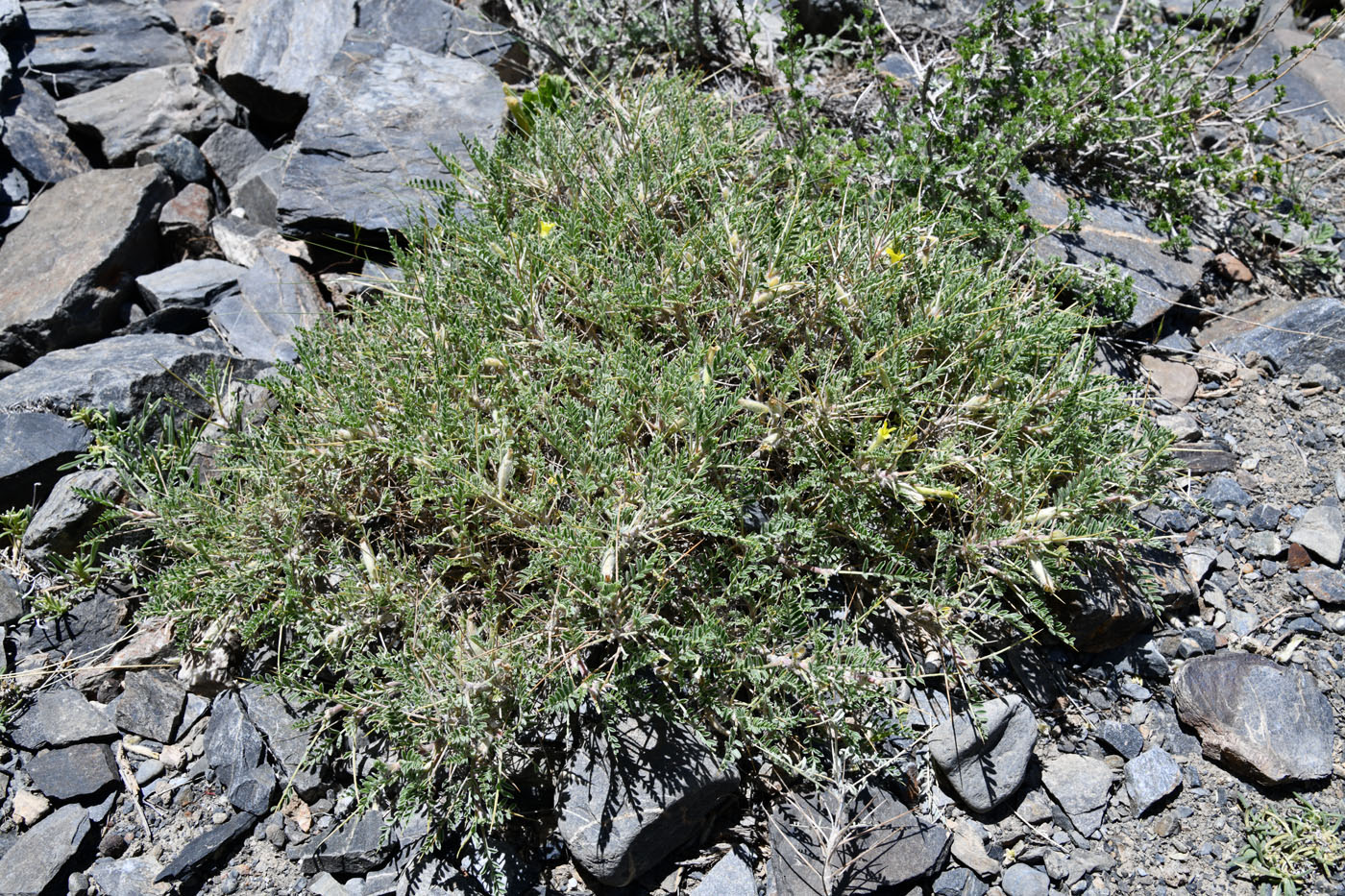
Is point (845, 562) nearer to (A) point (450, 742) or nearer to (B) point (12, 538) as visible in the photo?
(A) point (450, 742)

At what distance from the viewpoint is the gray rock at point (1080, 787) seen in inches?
114

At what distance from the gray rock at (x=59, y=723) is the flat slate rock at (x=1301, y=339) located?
484 centimetres

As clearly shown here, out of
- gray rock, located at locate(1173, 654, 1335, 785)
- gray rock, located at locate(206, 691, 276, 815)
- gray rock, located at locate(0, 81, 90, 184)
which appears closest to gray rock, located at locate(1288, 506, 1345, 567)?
gray rock, located at locate(1173, 654, 1335, 785)

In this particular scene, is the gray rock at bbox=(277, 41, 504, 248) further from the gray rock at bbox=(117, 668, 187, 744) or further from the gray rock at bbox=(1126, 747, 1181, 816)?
the gray rock at bbox=(1126, 747, 1181, 816)

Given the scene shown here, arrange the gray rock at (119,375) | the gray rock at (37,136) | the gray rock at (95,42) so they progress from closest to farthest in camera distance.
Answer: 1. the gray rock at (119,375)
2. the gray rock at (37,136)
3. the gray rock at (95,42)

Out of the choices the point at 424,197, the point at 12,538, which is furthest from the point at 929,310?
the point at 12,538

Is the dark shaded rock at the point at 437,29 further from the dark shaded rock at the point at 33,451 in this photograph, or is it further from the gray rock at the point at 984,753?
the gray rock at the point at 984,753

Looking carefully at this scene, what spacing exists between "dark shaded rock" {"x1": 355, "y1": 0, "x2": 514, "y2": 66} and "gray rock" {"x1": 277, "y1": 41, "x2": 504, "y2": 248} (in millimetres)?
278

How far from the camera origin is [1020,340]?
320cm

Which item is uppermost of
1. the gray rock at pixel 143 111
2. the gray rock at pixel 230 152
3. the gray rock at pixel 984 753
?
the gray rock at pixel 143 111

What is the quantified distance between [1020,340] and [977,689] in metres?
1.23

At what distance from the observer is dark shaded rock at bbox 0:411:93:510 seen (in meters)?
3.45

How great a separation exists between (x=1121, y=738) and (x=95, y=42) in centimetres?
685

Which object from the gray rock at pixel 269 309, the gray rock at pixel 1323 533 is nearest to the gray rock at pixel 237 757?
the gray rock at pixel 269 309
